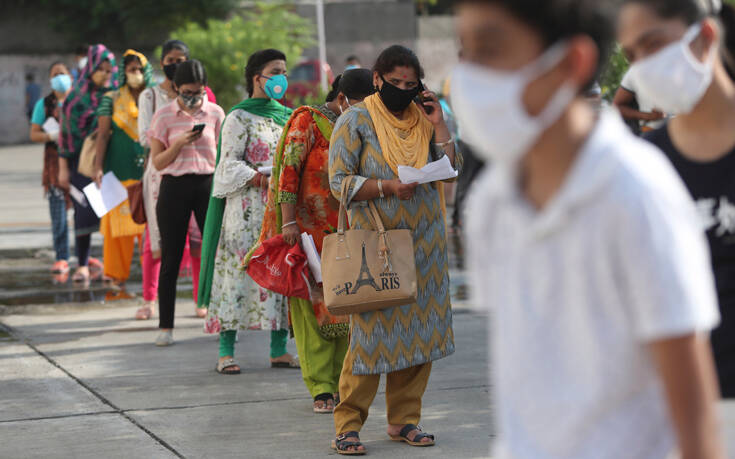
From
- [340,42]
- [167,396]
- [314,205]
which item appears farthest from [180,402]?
[340,42]

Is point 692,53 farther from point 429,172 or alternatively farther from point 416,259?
point 416,259

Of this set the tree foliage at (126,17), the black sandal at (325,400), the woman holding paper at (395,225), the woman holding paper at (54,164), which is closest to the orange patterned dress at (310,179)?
the black sandal at (325,400)

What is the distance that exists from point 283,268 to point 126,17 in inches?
1237

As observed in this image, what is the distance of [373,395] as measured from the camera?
17.9ft

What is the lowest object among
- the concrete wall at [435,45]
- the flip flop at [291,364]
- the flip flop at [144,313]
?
the flip flop at [291,364]

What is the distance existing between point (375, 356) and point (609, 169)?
351cm

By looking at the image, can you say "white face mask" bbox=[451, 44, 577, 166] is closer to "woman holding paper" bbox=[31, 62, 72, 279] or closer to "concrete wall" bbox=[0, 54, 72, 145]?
"woman holding paper" bbox=[31, 62, 72, 279]

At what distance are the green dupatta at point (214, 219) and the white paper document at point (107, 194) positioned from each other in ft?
7.57

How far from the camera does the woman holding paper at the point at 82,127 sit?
10.5 metres

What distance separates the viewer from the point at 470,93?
6.17 feet

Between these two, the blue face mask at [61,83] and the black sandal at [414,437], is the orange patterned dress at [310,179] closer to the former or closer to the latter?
the black sandal at [414,437]

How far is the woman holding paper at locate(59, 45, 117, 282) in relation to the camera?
10477mm

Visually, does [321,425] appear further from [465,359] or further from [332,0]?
[332,0]

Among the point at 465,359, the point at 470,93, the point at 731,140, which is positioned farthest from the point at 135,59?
the point at 470,93
